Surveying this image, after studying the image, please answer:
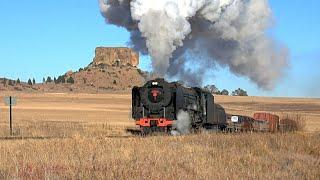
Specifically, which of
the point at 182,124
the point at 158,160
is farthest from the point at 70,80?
the point at 158,160

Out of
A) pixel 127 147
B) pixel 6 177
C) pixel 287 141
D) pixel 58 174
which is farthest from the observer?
pixel 287 141

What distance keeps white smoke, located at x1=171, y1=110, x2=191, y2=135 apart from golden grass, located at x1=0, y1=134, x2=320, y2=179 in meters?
7.28

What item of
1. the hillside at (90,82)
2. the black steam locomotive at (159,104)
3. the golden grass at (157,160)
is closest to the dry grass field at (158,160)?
the golden grass at (157,160)

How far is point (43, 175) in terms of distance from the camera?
37.5 ft

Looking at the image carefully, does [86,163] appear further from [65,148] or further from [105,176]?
[65,148]

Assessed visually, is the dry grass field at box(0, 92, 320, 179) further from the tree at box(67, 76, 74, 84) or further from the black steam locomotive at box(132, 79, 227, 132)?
the tree at box(67, 76, 74, 84)

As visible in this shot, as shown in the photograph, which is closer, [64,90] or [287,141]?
[287,141]

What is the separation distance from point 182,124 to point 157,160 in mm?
14144

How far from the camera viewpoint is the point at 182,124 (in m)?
28.5

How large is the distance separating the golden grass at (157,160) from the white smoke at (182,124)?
728 centimetres

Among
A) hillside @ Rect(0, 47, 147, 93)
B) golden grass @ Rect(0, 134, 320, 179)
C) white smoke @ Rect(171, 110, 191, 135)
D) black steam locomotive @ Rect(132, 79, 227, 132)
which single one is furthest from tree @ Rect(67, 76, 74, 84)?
golden grass @ Rect(0, 134, 320, 179)

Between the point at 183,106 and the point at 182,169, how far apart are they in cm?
1615

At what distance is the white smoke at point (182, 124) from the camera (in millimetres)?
28125

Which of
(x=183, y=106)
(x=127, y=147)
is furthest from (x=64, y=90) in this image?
(x=127, y=147)
